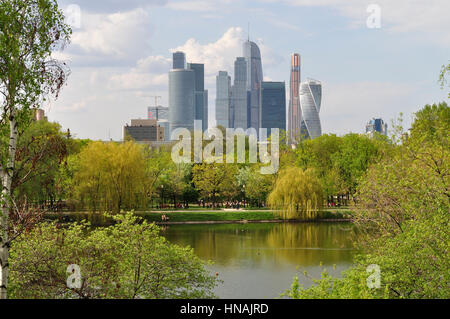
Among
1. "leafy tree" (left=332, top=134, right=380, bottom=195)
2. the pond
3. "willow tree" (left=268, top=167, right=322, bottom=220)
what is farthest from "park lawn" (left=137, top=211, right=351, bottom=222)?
"leafy tree" (left=332, top=134, right=380, bottom=195)

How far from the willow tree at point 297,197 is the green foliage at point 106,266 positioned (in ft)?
90.9

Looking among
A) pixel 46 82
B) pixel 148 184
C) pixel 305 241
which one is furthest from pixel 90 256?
pixel 148 184

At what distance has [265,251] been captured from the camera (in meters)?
26.6

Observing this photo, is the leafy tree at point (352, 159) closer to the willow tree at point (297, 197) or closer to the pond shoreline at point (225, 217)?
the pond shoreline at point (225, 217)

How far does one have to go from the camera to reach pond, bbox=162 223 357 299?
19000 millimetres

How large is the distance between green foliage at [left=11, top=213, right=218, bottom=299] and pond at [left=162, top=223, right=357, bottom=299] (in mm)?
3363

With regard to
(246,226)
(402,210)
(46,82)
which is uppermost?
(46,82)

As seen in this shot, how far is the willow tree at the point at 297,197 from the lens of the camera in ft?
131

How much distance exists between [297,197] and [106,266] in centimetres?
2883

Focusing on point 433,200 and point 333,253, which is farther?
point 333,253

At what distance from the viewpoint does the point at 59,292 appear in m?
11.6
